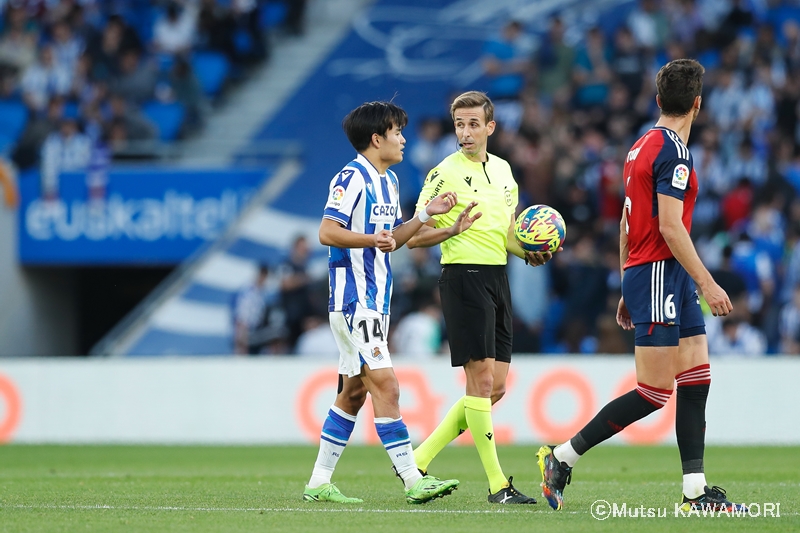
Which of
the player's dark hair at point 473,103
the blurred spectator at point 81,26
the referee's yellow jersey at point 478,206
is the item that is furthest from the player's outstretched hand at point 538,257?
the blurred spectator at point 81,26

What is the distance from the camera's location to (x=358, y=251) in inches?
283

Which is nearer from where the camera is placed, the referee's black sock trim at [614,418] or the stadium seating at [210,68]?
the referee's black sock trim at [614,418]

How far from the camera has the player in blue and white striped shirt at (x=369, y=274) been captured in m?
7.07

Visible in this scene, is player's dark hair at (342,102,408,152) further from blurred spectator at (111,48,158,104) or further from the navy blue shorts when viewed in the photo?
blurred spectator at (111,48,158,104)

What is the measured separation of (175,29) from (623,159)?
1000 cm

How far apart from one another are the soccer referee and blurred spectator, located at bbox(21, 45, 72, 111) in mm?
16442

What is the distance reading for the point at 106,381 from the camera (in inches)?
608

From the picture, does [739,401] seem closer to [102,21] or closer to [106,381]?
[106,381]

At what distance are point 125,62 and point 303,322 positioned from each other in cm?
782

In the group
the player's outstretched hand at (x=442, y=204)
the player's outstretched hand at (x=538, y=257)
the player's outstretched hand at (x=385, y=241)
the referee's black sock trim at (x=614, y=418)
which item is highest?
→ the player's outstretched hand at (x=442, y=204)

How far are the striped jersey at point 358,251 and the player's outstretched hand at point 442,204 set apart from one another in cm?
36

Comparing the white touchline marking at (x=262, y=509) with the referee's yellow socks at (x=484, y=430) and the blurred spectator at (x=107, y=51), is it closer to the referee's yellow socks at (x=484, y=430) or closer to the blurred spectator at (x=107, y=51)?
the referee's yellow socks at (x=484, y=430)

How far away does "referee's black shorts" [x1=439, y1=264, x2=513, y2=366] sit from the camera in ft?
23.9

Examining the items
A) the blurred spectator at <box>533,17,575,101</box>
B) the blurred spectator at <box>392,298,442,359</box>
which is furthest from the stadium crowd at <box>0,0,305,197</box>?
the blurred spectator at <box>392,298,442,359</box>
